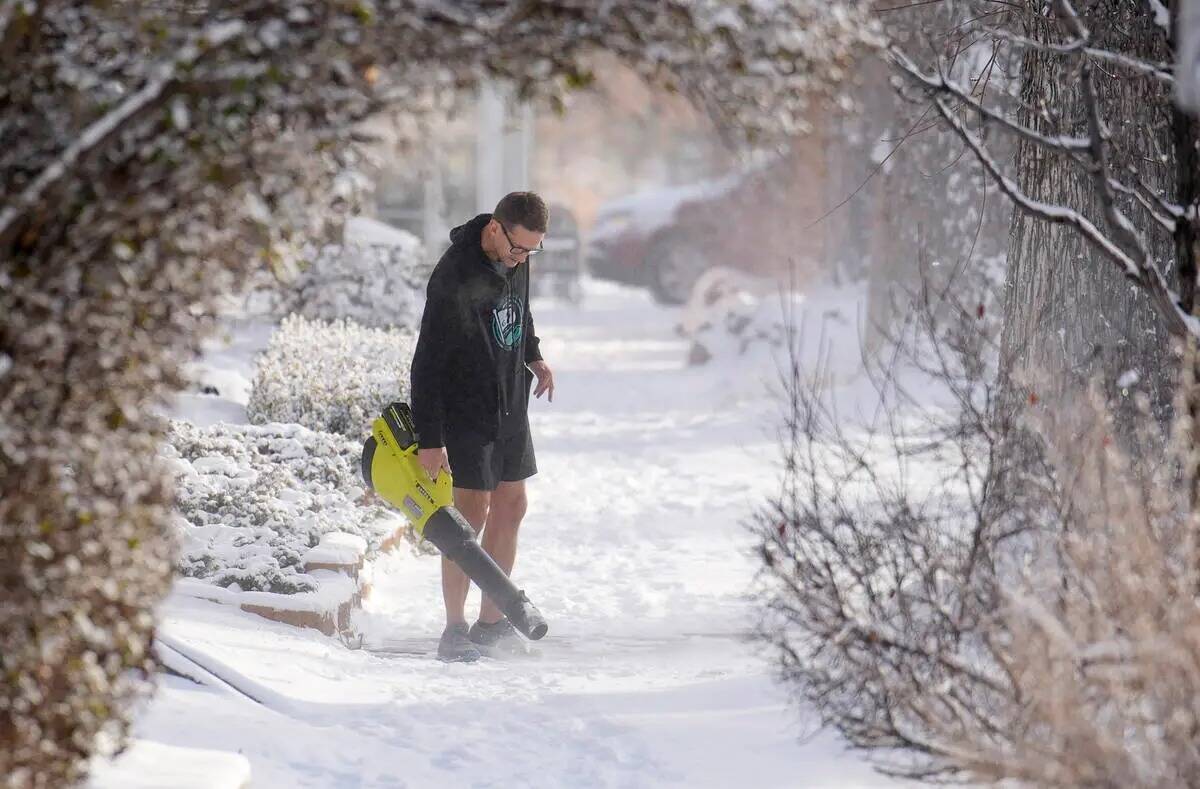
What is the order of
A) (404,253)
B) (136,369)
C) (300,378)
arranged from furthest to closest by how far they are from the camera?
(404,253) → (300,378) → (136,369)

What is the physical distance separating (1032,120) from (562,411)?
697cm

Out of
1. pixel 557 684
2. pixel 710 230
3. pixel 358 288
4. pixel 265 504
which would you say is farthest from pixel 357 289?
pixel 710 230

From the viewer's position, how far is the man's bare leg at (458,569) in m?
5.38

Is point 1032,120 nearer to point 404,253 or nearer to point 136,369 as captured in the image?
point 136,369

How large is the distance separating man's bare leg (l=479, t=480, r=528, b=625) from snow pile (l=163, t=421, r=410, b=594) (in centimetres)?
62

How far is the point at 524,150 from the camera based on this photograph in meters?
20.3

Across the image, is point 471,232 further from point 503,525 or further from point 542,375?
point 503,525

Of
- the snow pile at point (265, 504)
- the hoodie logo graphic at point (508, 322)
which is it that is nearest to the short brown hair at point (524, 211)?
the hoodie logo graphic at point (508, 322)

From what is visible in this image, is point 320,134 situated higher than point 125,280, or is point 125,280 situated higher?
point 320,134

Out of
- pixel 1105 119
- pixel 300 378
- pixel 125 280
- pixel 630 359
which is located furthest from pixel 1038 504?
pixel 630 359

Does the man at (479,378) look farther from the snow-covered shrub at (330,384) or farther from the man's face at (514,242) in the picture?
the snow-covered shrub at (330,384)

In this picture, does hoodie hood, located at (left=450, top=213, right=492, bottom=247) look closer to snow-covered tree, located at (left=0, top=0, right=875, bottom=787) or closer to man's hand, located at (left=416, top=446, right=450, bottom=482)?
man's hand, located at (left=416, top=446, right=450, bottom=482)

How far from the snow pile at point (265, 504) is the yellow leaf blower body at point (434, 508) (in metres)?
0.59

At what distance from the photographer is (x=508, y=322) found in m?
5.34
